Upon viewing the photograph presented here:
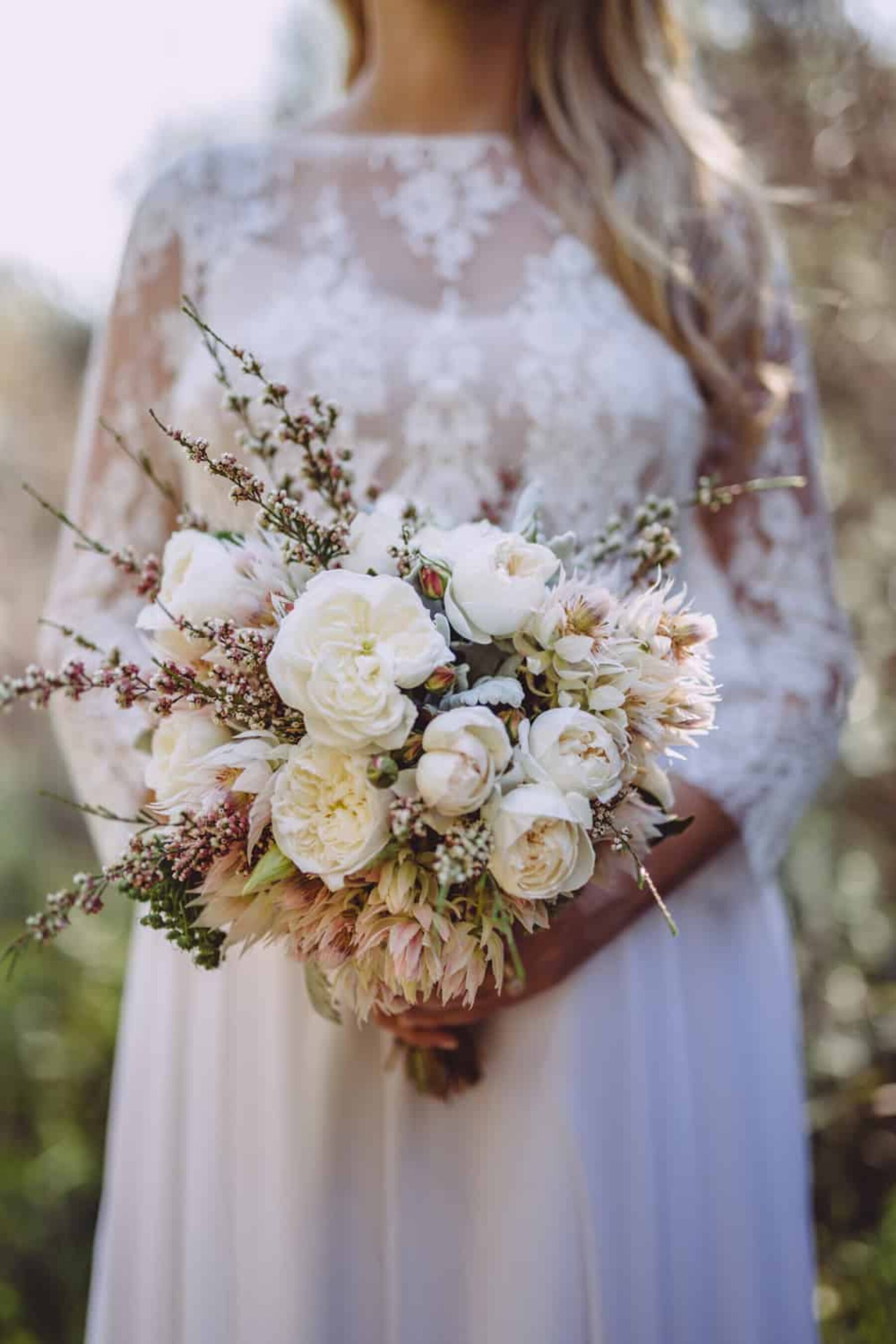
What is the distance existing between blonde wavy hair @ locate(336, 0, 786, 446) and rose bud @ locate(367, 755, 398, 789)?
3.35 ft

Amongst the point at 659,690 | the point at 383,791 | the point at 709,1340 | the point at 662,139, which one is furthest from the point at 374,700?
the point at 662,139

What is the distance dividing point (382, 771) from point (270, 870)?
0.13 m

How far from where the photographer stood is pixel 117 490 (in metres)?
1.50

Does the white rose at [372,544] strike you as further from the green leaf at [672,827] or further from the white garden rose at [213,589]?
the green leaf at [672,827]

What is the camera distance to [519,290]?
5.12ft

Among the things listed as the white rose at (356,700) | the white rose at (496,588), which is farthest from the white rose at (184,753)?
the white rose at (496,588)

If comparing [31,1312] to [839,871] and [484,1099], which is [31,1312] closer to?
[484,1099]

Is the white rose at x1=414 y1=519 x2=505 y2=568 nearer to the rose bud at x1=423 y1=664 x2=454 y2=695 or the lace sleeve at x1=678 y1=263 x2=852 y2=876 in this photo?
the rose bud at x1=423 y1=664 x2=454 y2=695

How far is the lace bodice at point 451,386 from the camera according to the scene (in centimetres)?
145

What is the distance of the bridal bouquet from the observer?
0.80 meters

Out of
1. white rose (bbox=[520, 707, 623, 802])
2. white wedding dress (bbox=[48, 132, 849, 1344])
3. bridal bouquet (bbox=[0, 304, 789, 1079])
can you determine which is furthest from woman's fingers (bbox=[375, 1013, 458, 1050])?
white rose (bbox=[520, 707, 623, 802])

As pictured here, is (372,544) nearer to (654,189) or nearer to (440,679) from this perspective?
(440,679)

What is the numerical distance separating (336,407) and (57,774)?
4272 millimetres

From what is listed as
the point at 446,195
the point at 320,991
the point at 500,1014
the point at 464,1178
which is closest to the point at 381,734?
the point at 320,991
